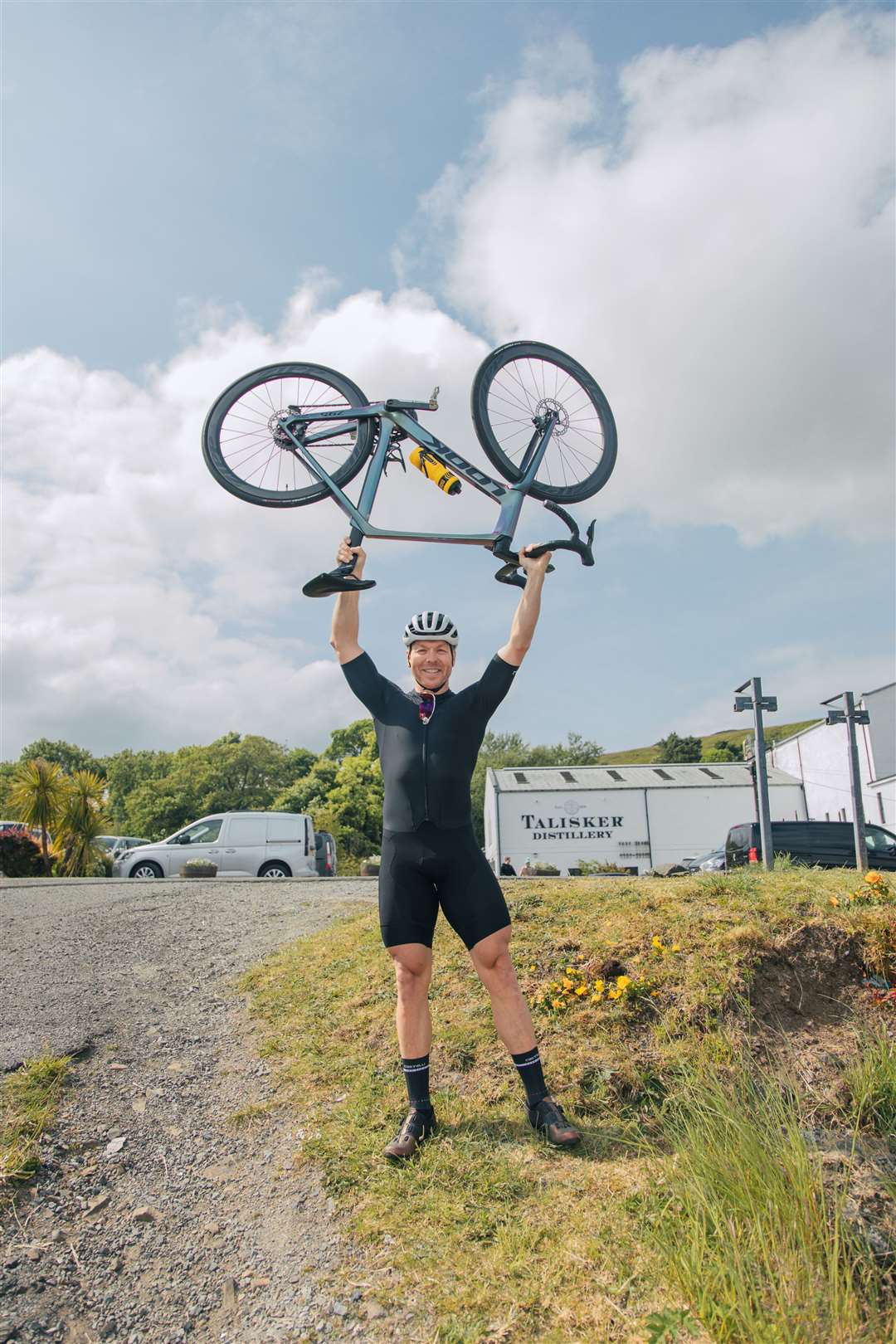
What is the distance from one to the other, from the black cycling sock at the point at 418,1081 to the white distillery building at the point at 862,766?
91.6ft

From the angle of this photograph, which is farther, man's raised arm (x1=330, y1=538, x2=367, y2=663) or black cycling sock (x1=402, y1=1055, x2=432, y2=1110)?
man's raised arm (x1=330, y1=538, x2=367, y2=663)

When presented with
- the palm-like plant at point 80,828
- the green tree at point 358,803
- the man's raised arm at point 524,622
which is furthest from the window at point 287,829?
the green tree at point 358,803

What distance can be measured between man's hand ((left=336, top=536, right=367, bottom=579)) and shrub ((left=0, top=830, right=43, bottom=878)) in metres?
20.1

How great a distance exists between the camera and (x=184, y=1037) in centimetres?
504

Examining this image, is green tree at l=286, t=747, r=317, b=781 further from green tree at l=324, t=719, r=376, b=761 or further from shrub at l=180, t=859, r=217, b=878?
shrub at l=180, t=859, r=217, b=878

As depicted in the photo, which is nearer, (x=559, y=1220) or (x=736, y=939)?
(x=559, y=1220)

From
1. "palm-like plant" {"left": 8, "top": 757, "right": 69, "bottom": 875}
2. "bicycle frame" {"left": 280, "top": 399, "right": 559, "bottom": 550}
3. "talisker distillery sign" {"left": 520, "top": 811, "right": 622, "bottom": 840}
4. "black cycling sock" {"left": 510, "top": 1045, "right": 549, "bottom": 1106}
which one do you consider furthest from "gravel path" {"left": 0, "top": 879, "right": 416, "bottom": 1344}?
"talisker distillery sign" {"left": 520, "top": 811, "right": 622, "bottom": 840}

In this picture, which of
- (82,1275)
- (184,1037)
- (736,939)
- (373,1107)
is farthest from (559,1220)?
(184,1037)

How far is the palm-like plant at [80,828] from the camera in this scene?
21.9 meters

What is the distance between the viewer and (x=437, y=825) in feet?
12.7

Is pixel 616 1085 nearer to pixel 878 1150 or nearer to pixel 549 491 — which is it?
pixel 878 1150

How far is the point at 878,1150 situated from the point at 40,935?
277 inches

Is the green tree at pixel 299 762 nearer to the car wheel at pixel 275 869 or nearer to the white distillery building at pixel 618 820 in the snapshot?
the white distillery building at pixel 618 820

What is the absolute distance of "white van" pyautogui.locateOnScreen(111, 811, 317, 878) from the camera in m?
19.5
